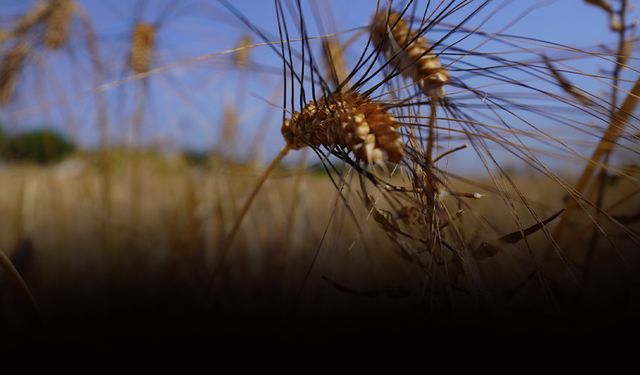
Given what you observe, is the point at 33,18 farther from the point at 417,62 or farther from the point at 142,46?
the point at 417,62

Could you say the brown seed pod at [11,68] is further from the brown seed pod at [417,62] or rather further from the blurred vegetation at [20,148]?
the brown seed pod at [417,62]

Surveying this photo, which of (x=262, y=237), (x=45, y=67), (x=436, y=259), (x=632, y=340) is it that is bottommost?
(x=262, y=237)

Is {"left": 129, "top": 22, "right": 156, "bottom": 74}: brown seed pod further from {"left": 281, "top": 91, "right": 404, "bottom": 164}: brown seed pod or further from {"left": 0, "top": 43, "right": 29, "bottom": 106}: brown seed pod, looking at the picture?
{"left": 281, "top": 91, "right": 404, "bottom": 164}: brown seed pod

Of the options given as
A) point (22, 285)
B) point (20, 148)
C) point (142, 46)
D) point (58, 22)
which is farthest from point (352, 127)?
point (20, 148)

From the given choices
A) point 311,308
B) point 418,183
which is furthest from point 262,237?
point 418,183

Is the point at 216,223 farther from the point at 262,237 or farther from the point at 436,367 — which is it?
the point at 436,367

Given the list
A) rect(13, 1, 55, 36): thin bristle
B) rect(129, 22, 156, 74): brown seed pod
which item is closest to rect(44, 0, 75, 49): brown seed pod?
rect(13, 1, 55, 36): thin bristle

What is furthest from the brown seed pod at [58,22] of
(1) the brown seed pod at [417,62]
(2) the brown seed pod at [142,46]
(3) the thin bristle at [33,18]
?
(1) the brown seed pod at [417,62]
